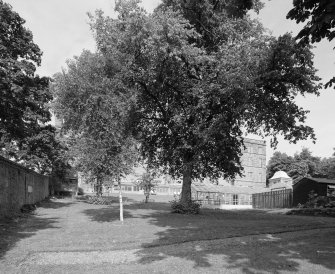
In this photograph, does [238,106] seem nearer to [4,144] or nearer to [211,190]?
[4,144]

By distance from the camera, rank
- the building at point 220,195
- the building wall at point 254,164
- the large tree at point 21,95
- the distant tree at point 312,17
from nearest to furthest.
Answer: the distant tree at point 312,17 < the large tree at point 21,95 < the building at point 220,195 < the building wall at point 254,164

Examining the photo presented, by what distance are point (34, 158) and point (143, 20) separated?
26739mm

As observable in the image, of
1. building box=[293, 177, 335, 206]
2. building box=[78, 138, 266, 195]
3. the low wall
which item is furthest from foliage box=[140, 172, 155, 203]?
building box=[78, 138, 266, 195]

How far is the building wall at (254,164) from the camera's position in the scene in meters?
87.6

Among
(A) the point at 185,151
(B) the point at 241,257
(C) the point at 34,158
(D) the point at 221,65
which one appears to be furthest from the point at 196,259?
(C) the point at 34,158

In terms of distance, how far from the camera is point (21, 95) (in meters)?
21.2

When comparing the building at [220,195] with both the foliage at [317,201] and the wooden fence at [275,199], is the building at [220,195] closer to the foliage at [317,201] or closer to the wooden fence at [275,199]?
the wooden fence at [275,199]

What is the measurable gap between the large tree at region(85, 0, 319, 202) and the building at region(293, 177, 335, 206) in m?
18.4

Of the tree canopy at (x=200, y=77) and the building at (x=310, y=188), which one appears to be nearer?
the tree canopy at (x=200, y=77)

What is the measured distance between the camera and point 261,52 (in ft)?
70.3

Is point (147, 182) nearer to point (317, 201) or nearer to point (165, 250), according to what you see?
point (317, 201)

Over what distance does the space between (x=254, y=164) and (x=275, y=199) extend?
144 ft

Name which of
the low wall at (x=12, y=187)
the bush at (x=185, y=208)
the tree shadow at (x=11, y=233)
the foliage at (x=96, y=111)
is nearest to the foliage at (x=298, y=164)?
the foliage at (x=96, y=111)

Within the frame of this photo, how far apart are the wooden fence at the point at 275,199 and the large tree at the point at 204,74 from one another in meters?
20.4
